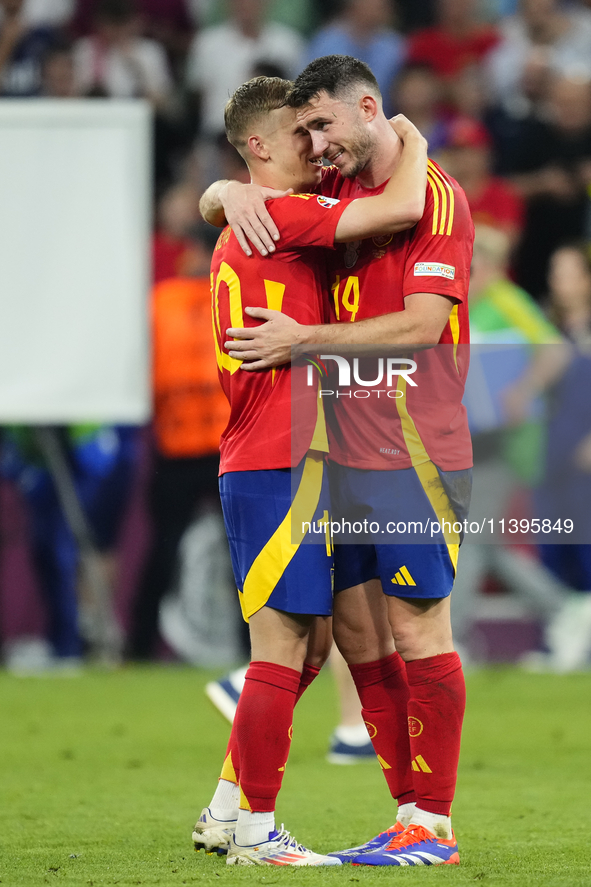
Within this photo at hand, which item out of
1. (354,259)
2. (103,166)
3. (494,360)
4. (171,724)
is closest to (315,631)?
(354,259)

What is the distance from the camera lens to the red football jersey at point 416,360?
3.11 m

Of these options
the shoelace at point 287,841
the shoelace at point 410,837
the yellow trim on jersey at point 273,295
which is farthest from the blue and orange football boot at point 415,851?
the yellow trim on jersey at point 273,295

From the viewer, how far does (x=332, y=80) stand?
311 centimetres

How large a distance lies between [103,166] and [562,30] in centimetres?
339

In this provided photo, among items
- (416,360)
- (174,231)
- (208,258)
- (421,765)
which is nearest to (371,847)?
(421,765)

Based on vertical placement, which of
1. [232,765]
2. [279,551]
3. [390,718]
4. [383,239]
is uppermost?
[383,239]

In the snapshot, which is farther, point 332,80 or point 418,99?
point 418,99

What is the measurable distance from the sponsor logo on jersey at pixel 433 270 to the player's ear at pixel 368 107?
400mm

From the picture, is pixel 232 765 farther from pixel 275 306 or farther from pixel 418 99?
pixel 418 99

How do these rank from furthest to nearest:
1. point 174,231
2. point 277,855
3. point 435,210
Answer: point 174,231 < point 435,210 < point 277,855

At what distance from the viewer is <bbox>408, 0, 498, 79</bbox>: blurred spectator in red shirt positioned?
8.59 m

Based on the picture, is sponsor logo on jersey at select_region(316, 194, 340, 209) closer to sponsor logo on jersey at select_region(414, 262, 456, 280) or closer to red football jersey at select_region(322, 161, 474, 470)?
red football jersey at select_region(322, 161, 474, 470)

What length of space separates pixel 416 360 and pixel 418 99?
215 inches

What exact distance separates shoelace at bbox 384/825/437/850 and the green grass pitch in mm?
93
